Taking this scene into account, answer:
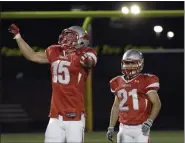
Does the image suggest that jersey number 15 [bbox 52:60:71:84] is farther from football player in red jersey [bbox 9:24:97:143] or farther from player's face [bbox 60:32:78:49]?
player's face [bbox 60:32:78:49]

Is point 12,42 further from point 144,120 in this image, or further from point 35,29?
point 144,120

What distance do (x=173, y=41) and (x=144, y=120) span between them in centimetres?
532

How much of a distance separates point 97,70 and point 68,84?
15.4 feet

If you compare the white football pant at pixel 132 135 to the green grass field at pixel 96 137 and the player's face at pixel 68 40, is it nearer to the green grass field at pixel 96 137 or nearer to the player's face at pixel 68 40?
the player's face at pixel 68 40

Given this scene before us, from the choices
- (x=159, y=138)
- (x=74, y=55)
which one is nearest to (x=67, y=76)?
(x=74, y=55)

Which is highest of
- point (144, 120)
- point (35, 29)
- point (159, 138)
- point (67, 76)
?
point (35, 29)

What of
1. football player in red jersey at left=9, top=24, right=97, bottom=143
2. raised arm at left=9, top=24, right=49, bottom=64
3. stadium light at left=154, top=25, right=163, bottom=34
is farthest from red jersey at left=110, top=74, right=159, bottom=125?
stadium light at left=154, top=25, right=163, bottom=34

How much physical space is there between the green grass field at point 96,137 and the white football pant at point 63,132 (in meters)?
3.31

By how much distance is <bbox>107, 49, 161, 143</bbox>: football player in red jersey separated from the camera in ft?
17.7

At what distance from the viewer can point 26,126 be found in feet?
32.1

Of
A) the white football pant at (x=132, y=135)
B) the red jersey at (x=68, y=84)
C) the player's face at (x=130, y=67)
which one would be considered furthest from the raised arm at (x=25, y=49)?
the white football pant at (x=132, y=135)

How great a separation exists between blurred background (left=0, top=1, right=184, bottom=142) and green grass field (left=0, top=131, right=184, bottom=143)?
0.18 m

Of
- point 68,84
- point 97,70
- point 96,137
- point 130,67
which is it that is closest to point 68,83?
point 68,84

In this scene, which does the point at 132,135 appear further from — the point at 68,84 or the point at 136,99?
the point at 68,84
